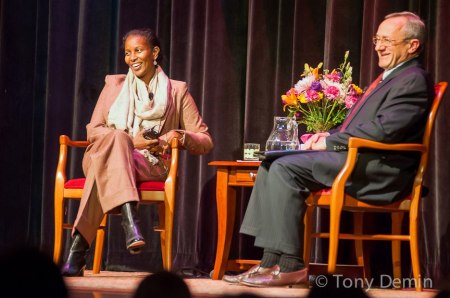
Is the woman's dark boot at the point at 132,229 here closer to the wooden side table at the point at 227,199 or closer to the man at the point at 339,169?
the man at the point at 339,169

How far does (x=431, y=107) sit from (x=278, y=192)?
736mm

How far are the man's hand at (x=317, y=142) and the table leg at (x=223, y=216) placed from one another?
0.59 m

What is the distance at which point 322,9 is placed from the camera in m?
4.30

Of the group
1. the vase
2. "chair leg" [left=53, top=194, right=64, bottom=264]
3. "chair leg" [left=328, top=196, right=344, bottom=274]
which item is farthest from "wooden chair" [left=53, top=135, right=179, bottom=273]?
"chair leg" [left=328, top=196, right=344, bottom=274]

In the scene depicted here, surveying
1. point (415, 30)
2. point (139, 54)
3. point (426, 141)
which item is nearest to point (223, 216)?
point (139, 54)

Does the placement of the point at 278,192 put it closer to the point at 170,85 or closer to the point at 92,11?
the point at 170,85

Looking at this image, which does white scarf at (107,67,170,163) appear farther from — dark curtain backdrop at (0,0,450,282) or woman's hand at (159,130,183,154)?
dark curtain backdrop at (0,0,450,282)

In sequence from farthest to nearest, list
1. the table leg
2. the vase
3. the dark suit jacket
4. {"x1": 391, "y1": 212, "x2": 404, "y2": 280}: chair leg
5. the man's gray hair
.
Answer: the table leg → the vase → {"x1": 391, "y1": 212, "x2": 404, "y2": 280}: chair leg → the man's gray hair → the dark suit jacket

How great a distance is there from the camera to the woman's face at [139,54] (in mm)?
4031

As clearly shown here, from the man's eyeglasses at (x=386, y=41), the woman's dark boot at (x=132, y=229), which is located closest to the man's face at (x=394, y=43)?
the man's eyeglasses at (x=386, y=41)

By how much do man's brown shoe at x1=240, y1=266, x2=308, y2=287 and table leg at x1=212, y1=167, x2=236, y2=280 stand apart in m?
0.83

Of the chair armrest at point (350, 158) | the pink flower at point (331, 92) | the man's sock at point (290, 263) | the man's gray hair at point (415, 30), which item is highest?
the man's gray hair at point (415, 30)

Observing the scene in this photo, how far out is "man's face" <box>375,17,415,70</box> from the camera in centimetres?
340

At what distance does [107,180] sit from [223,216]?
0.69 m
